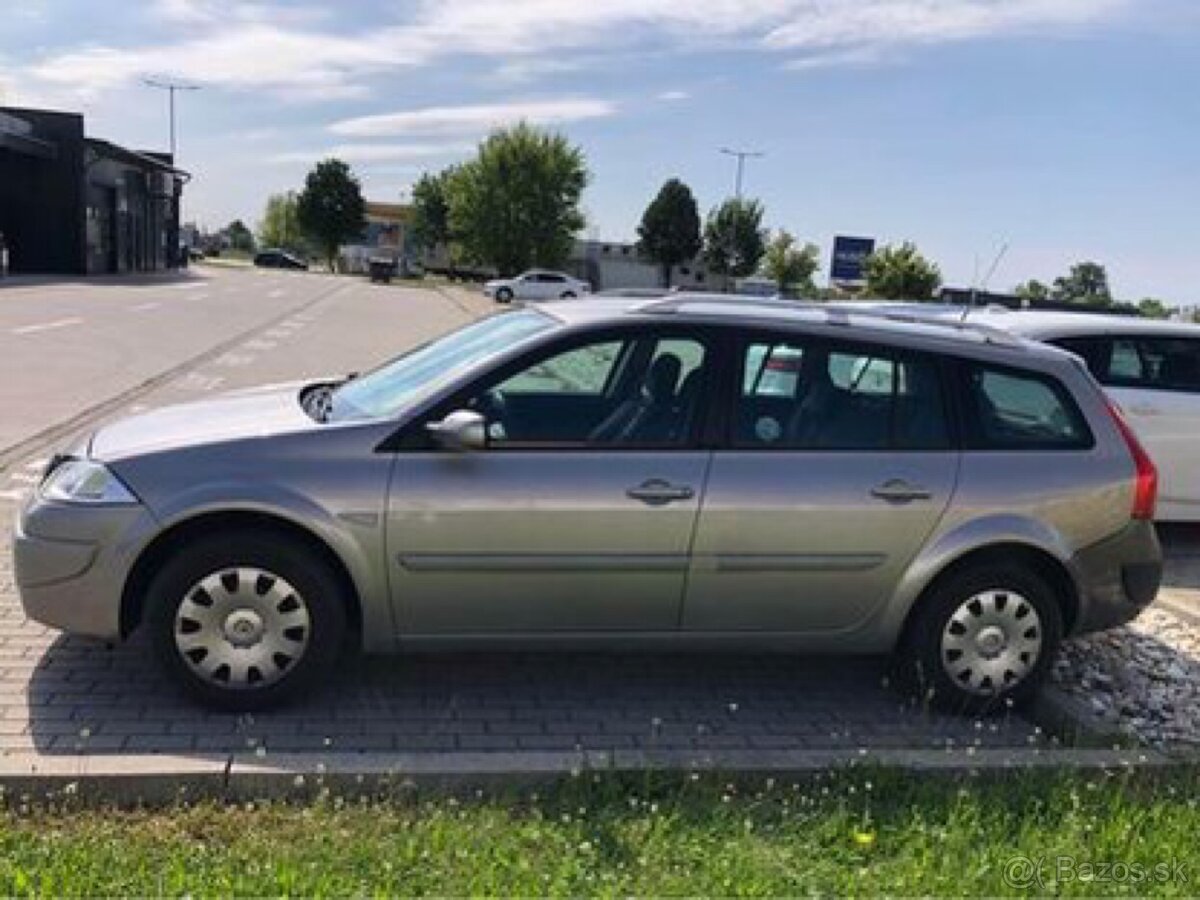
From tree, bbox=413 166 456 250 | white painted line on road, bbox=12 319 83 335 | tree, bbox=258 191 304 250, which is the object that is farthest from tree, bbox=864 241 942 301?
tree, bbox=258 191 304 250

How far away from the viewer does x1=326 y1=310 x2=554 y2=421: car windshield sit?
4.79 m

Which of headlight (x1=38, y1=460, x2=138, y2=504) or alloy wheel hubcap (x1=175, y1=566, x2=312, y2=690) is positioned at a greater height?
headlight (x1=38, y1=460, x2=138, y2=504)

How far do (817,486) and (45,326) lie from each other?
66.7 ft

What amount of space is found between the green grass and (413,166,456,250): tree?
91678 millimetres

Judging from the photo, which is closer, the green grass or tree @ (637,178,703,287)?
the green grass

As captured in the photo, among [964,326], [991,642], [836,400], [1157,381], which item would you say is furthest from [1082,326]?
[836,400]

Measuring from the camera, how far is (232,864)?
3391 millimetres

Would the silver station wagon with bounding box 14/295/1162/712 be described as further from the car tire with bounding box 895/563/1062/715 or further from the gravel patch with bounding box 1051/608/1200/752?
the gravel patch with bounding box 1051/608/1200/752

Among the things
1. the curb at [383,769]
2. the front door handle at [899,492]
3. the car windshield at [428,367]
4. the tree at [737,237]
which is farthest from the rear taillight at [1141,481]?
the tree at [737,237]

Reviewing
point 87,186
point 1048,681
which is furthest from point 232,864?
point 87,186

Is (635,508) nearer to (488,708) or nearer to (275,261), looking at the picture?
(488,708)

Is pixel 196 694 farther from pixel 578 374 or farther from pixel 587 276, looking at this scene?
pixel 587 276

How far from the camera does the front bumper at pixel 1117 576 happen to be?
16.5 feet

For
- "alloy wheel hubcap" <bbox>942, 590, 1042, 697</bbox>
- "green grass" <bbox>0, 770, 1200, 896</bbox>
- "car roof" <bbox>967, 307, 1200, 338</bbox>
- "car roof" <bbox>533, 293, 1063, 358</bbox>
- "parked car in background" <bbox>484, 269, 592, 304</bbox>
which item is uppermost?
"car roof" <bbox>533, 293, 1063, 358</bbox>
